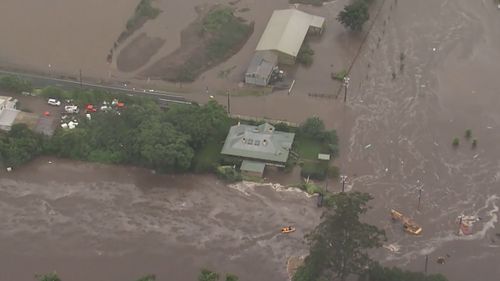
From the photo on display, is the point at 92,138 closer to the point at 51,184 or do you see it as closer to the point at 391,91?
the point at 51,184

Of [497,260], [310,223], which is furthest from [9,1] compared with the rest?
[497,260]

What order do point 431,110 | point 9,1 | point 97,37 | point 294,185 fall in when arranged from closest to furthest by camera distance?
point 294,185 < point 431,110 < point 97,37 < point 9,1

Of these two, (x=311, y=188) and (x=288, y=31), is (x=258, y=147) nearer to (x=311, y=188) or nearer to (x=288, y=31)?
(x=311, y=188)

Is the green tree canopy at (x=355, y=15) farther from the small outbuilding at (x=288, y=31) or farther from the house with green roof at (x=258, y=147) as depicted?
the house with green roof at (x=258, y=147)

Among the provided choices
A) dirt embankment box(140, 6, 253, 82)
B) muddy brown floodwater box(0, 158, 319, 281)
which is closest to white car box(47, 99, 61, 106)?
muddy brown floodwater box(0, 158, 319, 281)

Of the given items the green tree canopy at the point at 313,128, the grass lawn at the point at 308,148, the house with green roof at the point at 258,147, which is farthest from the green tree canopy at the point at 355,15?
the house with green roof at the point at 258,147

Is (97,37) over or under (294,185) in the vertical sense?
over

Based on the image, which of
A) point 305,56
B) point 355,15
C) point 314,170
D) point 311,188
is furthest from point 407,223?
point 355,15
